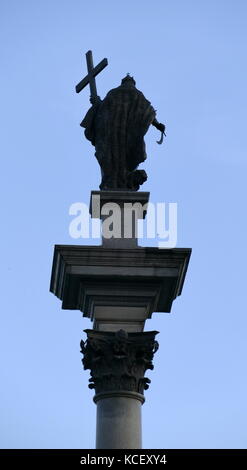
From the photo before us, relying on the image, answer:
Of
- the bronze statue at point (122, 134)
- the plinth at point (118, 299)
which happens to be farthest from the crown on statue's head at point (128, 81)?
the plinth at point (118, 299)

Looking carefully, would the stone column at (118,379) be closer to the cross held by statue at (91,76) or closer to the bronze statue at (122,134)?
the bronze statue at (122,134)

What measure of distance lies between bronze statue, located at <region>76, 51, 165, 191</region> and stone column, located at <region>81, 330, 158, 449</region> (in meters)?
3.29

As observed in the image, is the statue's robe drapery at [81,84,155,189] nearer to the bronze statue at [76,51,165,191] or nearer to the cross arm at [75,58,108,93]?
the bronze statue at [76,51,165,191]

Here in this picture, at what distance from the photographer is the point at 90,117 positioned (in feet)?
87.2

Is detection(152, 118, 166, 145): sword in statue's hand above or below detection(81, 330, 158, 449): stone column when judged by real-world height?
above

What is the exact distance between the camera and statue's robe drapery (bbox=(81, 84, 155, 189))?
1024 inches

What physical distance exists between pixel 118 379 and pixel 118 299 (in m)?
1.53

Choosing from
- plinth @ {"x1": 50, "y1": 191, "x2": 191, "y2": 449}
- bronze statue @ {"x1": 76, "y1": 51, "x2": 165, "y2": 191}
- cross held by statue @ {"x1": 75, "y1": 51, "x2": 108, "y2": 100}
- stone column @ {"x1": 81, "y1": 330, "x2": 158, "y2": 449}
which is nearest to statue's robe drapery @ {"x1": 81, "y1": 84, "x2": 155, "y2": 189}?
bronze statue @ {"x1": 76, "y1": 51, "x2": 165, "y2": 191}

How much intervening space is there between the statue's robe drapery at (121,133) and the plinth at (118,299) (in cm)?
93
